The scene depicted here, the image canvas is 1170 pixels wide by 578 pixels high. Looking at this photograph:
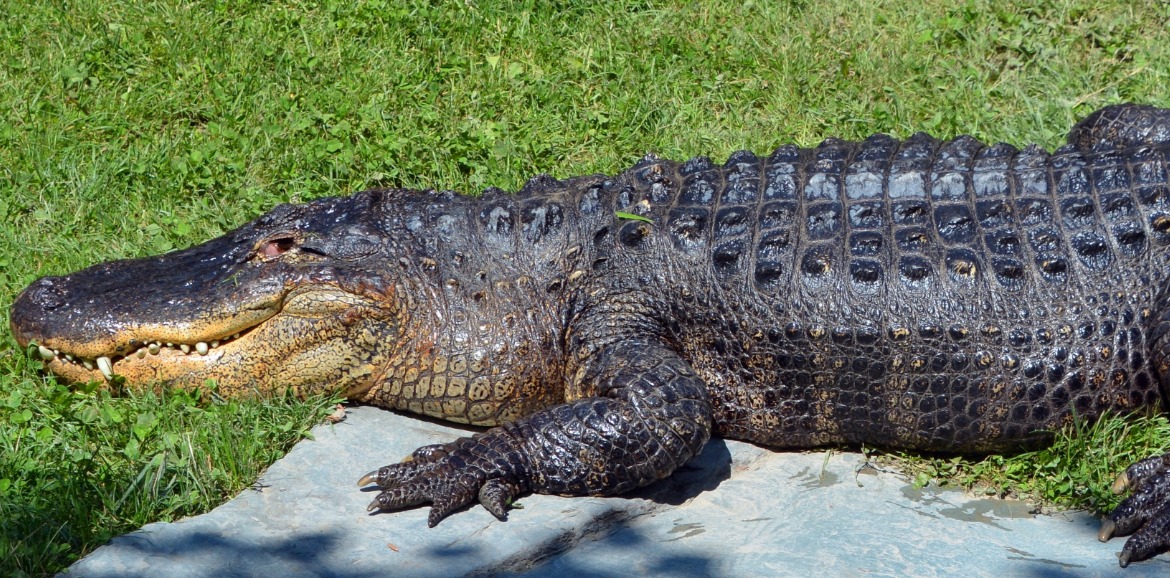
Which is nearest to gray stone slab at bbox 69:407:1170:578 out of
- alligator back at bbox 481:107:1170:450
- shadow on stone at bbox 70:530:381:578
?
shadow on stone at bbox 70:530:381:578

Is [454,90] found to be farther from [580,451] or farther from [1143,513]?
[1143,513]

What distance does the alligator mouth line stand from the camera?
436 cm

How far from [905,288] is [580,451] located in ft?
4.08

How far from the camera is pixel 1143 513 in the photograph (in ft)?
11.8

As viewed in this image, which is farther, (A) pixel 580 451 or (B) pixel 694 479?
(B) pixel 694 479

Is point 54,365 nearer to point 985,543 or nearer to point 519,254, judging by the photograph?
point 519,254

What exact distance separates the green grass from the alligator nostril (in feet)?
2.73

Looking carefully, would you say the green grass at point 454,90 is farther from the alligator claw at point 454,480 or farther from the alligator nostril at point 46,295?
the alligator claw at point 454,480

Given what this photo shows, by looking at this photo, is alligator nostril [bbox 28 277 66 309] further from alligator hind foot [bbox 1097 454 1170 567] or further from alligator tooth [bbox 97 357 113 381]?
alligator hind foot [bbox 1097 454 1170 567]

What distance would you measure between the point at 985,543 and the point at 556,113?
3575 millimetres

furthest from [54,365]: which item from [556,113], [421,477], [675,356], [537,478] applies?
[556,113]

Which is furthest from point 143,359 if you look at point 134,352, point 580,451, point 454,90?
point 454,90

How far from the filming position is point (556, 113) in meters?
6.40

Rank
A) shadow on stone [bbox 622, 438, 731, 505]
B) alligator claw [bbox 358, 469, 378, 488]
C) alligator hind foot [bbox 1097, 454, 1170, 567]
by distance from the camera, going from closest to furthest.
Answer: alligator hind foot [bbox 1097, 454, 1170, 567] → alligator claw [bbox 358, 469, 378, 488] → shadow on stone [bbox 622, 438, 731, 505]
